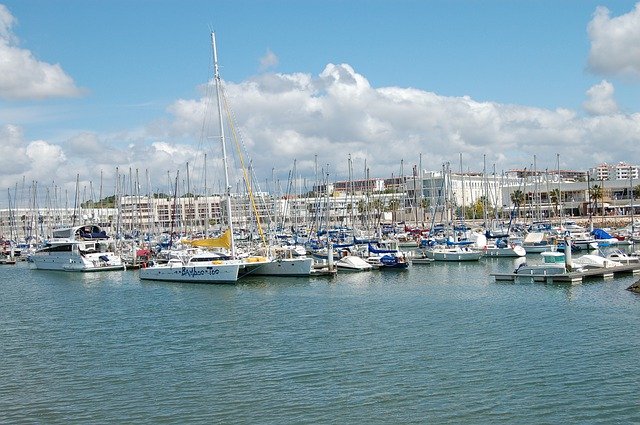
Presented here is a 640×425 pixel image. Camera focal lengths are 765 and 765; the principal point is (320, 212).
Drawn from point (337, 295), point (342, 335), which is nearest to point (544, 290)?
point (337, 295)

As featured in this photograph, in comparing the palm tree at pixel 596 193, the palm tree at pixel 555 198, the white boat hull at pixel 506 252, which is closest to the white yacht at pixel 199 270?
the white boat hull at pixel 506 252

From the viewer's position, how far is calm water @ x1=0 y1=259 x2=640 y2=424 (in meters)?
22.9

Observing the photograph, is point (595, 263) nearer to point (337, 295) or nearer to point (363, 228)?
point (337, 295)

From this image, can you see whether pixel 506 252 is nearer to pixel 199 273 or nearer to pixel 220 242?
pixel 220 242

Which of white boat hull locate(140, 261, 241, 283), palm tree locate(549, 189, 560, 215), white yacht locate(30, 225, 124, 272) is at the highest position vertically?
palm tree locate(549, 189, 560, 215)

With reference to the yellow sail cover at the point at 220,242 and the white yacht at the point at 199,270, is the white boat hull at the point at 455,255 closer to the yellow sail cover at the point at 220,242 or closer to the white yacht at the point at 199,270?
the white yacht at the point at 199,270

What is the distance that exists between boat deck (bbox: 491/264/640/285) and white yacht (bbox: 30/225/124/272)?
133ft

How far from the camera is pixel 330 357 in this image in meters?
29.7

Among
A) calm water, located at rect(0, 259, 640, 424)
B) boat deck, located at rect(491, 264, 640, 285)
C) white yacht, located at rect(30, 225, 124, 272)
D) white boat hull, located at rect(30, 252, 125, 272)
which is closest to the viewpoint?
calm water, located at rect(0, 259, 640, 424)

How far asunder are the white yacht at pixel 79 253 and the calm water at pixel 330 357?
24.8m

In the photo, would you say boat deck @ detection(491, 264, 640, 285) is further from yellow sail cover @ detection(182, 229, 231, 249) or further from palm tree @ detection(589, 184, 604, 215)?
palm tree @ detection(589, 184, 604, 215)

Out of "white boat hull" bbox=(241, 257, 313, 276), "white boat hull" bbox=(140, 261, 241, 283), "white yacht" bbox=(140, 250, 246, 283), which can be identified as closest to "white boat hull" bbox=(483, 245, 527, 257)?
"white boat hull" bbox=(241, 257, 313, 276)

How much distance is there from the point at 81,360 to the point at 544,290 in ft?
101

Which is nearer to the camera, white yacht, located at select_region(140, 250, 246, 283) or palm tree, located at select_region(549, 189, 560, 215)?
white yacht, located at select_region(140, 250, 246, 283)
